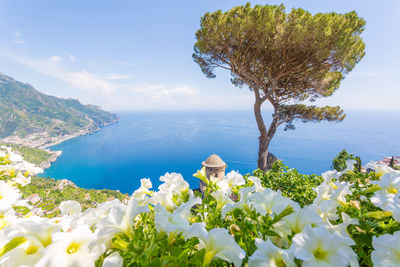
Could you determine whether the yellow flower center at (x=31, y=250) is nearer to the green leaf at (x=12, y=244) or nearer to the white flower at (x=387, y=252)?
the green leaf at (x=12, y=244)

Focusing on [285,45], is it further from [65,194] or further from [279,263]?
[65,194]

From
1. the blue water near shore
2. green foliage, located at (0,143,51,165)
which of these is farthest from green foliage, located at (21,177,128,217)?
green foliage, located at (0,143,51,165)

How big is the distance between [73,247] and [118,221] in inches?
6.0

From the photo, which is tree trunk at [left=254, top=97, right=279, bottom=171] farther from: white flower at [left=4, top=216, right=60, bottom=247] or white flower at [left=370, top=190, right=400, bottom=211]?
white flower at [left=4, top=216, right=60, bottom=247]

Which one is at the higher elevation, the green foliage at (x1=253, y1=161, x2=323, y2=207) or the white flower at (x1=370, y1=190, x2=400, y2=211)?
the white flower at (x1=370, y1=190, x2=400, y2=211)

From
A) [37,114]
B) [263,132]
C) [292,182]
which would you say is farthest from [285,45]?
[37,114]

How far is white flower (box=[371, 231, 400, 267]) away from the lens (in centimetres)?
56

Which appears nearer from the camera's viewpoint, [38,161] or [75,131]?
[38,161]

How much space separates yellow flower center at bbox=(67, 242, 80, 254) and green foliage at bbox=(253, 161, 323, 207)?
243cm

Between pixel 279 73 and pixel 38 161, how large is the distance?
247 feet

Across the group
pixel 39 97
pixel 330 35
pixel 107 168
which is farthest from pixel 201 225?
pixel 39 97

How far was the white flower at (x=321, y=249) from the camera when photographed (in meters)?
0.54

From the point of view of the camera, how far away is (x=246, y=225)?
0.73 metres

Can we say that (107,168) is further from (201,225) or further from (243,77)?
(201,225)
